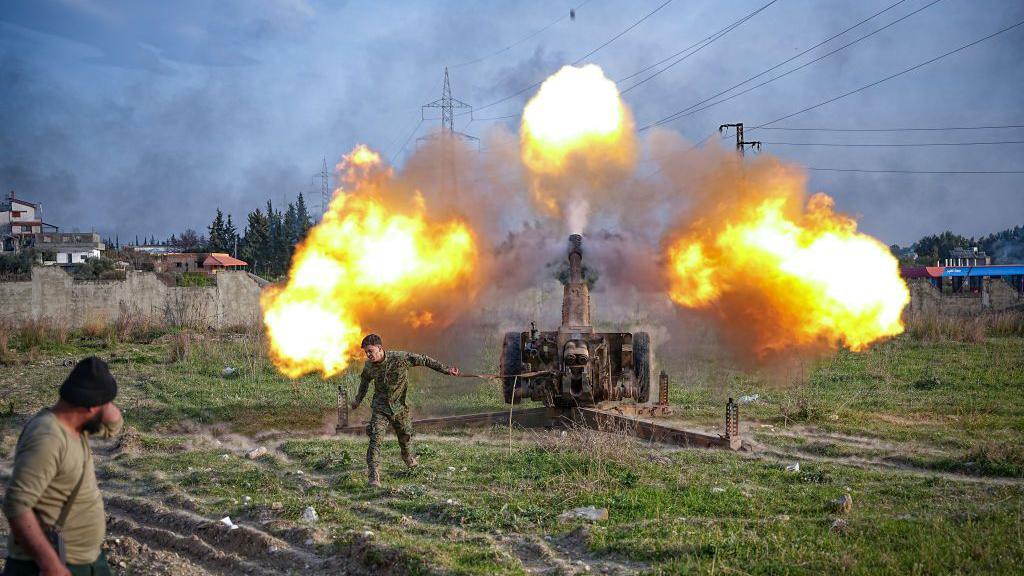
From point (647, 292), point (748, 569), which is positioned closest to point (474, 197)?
point (647, 292)

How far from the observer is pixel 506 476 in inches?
427

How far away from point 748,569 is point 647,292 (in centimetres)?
1151

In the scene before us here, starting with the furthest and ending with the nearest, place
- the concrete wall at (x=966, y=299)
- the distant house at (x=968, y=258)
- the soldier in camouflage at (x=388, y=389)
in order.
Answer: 1. the distant house at (x=968, y=258)
2. the concrete wall at (x=966, y=299)
3. the soldier in camouflage at (x=388, y=389)

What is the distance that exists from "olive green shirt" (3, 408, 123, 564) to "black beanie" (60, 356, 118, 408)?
15 cm

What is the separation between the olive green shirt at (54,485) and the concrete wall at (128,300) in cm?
2775

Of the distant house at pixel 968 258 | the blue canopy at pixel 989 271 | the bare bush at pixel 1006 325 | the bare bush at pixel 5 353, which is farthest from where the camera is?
the distant house at pixel 968 258

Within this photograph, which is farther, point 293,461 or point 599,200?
point 599,200

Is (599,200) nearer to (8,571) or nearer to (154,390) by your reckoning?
(154,390)

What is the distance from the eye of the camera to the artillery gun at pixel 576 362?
1457cm

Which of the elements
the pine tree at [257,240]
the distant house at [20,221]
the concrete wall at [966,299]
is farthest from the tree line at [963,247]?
the distant house at [20,221]

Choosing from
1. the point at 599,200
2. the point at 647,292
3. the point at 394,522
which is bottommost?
the point at 394,522

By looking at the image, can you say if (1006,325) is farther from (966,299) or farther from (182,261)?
(182,261)

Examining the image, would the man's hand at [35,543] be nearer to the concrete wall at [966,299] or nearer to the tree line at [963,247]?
the concrete wall at [966,299]

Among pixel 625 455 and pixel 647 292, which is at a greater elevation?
pixel 647 292
